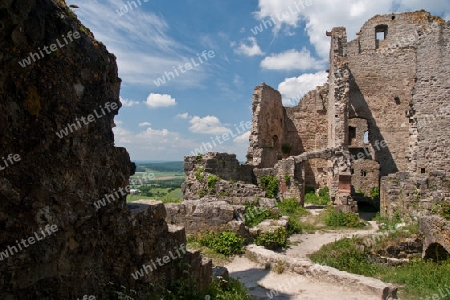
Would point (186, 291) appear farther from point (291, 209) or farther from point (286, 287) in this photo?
point (291, 209)

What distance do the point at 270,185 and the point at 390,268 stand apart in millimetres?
8266

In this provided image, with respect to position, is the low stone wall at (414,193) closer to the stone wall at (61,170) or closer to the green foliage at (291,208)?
the green foliage at (291,208)

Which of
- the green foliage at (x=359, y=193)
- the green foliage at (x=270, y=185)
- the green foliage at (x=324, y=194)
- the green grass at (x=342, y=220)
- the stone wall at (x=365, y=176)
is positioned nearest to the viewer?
the green grass at (x=342, y=220)

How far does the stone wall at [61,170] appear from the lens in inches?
107

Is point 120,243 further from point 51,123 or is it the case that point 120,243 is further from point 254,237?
point 254,237

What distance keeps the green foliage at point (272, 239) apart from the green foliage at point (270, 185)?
619 cm

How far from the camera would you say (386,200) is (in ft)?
46.5

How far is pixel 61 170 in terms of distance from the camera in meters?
3.15

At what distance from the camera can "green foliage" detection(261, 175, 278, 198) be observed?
669 inches

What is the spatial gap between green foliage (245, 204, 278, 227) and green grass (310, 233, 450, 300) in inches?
103

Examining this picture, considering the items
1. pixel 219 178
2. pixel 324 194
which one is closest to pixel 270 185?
pixel 219 178

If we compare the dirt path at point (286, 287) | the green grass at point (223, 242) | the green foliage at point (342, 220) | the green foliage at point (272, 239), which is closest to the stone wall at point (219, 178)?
the green foliage at point (342, 220)

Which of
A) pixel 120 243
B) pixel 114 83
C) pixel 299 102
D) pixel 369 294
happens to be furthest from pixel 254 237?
pixel 299 102

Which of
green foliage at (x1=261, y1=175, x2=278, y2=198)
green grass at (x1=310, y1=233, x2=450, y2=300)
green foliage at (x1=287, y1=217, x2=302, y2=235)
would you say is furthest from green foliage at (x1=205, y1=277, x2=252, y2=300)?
green foliage at (x1=261, y1=175, x2=278, y2=198)
